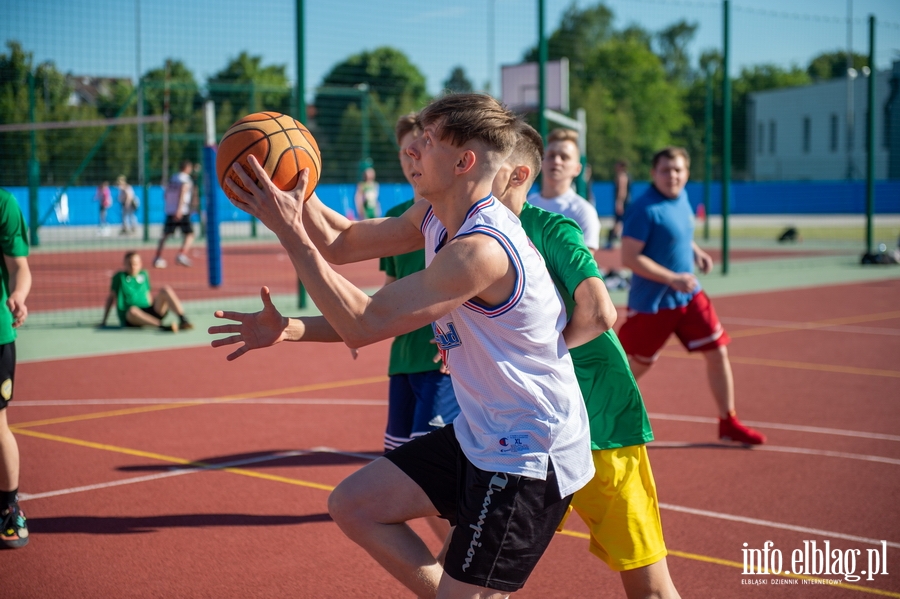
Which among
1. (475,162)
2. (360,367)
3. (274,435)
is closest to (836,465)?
(274,435)

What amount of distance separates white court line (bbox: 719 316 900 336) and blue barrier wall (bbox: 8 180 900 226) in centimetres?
1717

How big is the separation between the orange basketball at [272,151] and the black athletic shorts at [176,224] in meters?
17.9

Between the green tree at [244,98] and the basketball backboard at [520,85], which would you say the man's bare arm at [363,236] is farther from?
the green tree at [244,98]

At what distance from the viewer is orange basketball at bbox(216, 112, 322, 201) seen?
9.46ft

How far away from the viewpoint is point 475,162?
105 inches

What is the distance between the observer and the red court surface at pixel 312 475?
4.18 meters

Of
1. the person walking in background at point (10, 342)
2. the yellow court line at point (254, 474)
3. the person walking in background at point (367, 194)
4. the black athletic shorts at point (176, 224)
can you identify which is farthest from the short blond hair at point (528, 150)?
the person walking in background at point (367, 194)

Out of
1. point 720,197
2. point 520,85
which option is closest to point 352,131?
point 520,85

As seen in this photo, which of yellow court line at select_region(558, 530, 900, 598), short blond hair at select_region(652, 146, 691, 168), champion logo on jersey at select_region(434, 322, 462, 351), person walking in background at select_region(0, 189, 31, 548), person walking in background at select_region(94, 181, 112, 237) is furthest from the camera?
person walking in background at select_region(94, 181, 112, 237)

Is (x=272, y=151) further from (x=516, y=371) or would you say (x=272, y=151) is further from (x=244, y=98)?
(x=244, y=98)

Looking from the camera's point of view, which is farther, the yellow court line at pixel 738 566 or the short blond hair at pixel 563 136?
the short blond hair at pixel 563 136

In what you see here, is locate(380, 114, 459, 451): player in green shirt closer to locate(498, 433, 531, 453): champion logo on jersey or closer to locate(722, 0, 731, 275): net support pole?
locate(498, 433, 531, 453): champion logo on jersey

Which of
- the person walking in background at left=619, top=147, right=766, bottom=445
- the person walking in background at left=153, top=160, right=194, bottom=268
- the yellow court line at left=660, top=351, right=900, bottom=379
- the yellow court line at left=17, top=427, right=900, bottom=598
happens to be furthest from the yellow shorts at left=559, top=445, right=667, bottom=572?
the person walking in background at left=153, top=160, right=194, bottom=268

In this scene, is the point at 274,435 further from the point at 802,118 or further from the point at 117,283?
the point at 802,118
